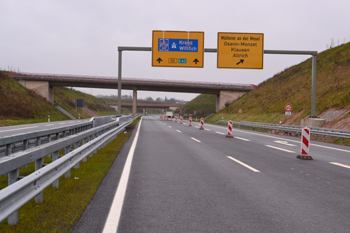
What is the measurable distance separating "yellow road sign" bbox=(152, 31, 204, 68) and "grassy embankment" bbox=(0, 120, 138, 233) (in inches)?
597

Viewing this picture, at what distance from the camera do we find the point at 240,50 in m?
20.5

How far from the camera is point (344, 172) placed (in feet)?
23.6

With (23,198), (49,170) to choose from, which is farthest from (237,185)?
(23,198)

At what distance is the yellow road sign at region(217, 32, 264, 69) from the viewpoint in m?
20.5

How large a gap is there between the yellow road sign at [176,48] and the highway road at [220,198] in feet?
44.5

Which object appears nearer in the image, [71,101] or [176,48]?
[176,48]

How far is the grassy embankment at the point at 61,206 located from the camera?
3.45 meters

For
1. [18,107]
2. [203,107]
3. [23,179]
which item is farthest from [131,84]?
[23,179]

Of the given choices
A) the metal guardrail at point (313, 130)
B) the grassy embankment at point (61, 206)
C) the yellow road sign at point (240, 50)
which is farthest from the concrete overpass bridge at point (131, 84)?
the grassy embankment at point (61, 206)

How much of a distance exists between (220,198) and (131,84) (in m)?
54.1

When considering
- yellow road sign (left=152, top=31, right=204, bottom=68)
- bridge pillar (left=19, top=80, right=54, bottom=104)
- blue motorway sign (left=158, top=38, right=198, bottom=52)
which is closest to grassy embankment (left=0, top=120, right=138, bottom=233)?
yellow road sign (left=152, top=31, right=204, bottom=68)

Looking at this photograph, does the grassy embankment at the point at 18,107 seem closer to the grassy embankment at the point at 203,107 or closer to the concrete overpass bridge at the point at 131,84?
the concrete overpass bridge at the point at 131,84

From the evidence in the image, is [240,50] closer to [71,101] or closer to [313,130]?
[313,130]

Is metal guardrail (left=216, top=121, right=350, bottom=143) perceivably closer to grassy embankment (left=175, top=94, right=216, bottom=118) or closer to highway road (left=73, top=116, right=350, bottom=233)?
highway road (left=73, top=116, right=350, bottom=233)
